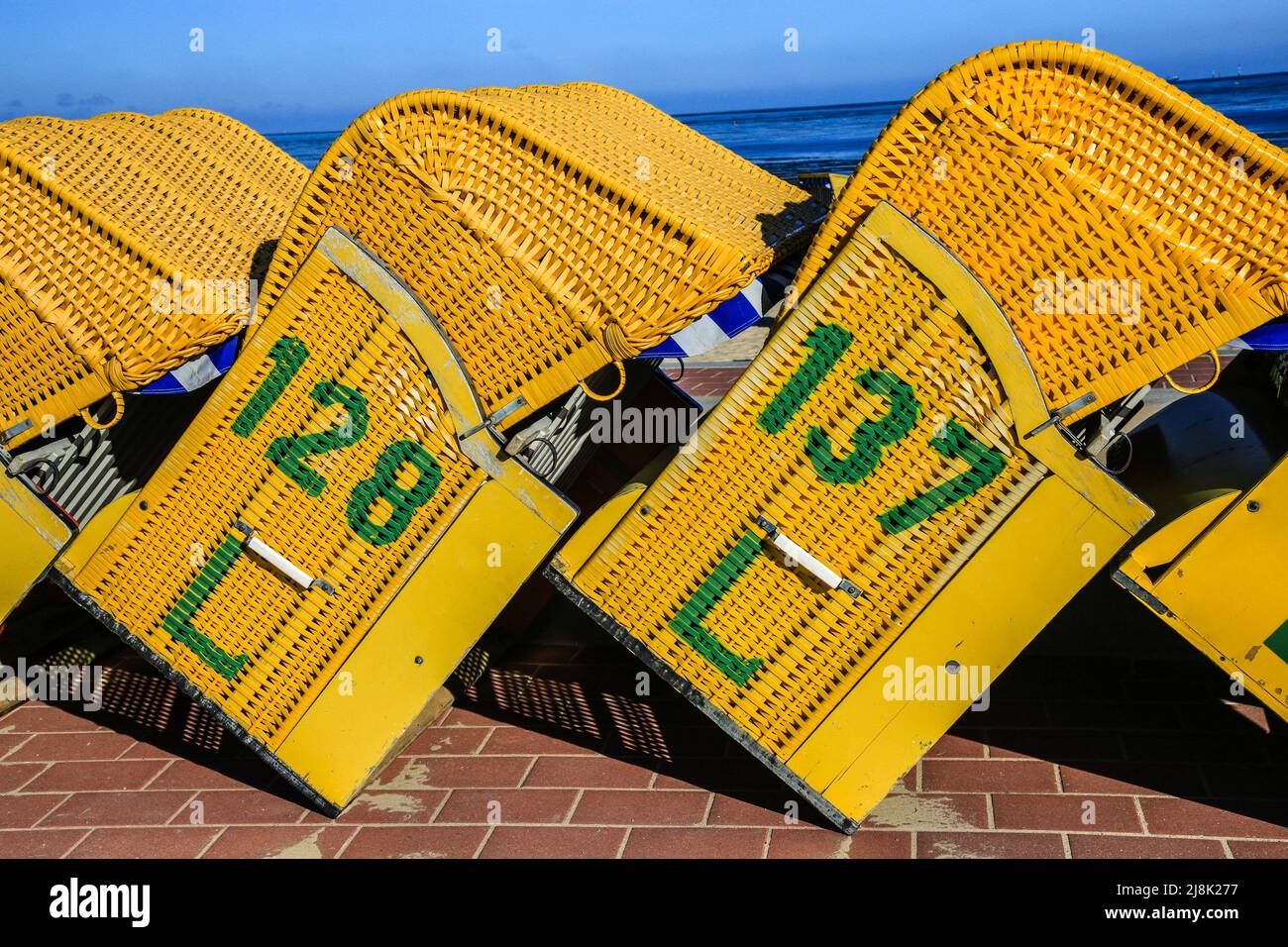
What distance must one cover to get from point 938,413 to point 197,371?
2492 millimetres

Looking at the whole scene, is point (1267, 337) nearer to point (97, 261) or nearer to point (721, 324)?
point (721, 324)

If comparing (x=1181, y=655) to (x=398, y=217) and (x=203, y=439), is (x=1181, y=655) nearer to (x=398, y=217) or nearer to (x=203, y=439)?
(x=398, y=217)

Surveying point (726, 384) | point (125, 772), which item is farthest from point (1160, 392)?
point (125, 772)

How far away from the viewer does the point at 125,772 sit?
455 centimetres

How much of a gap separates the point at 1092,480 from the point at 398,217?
7.39 ft

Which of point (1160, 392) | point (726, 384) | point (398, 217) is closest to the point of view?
point (398, 217)

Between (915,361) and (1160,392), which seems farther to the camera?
(1160,392)

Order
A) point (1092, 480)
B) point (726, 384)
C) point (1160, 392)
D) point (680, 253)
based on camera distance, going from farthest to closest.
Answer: point (726, 384), point (1160, 392), point (680, 253), point (1092, 480)

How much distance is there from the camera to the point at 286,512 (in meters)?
4.09

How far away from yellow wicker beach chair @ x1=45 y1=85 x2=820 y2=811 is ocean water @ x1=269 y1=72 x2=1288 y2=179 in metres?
24.9

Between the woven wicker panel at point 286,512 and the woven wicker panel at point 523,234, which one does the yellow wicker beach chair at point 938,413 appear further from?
the woven wicker panel at point 286,512

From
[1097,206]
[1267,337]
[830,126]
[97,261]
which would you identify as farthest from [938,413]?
[830,126]

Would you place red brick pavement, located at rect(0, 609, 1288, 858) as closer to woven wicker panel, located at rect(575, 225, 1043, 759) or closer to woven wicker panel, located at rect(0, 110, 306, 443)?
woven wicker panel, located at rect(575, 225, 1043, 759)

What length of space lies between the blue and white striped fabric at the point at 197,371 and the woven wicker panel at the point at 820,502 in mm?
1482
